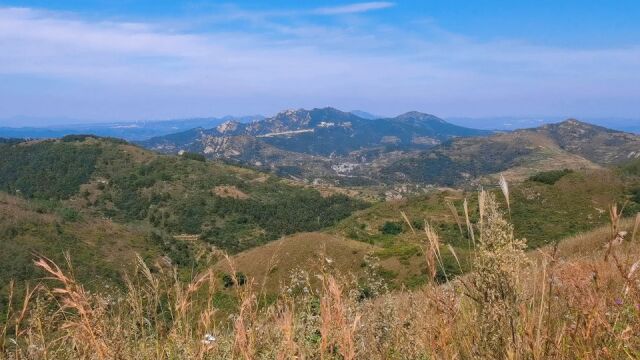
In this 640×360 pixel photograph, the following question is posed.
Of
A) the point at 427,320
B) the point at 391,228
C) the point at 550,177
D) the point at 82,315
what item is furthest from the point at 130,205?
the point at 427,320

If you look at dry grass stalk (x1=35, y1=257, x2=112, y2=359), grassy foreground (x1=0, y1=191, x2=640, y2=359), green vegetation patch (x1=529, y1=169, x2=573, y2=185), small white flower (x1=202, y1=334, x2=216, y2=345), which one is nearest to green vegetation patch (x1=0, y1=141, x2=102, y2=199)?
green vegetation patch (x1=529, y1=169, x2=573, y2=185)

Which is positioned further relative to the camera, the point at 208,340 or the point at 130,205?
the point at 130,205

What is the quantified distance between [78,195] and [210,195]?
2884 centimetres

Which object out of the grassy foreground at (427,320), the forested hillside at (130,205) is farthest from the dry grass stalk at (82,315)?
the forested hillside at (130,205)

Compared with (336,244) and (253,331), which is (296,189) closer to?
(336,244)

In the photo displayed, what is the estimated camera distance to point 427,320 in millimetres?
2471

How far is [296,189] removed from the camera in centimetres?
11169

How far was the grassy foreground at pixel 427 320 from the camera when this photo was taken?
6.47 feet

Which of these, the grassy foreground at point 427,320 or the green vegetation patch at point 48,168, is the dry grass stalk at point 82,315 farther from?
the green vegetation patch at point 48,168

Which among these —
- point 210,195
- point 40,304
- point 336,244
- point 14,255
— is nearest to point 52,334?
point 40,304

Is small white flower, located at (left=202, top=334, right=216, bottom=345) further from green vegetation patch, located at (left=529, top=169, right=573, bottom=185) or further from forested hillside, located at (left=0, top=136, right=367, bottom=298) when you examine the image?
green vegetation patch, located at (left=529, top=169, right=573, bottom=185)

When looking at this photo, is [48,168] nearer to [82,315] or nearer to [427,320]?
[82,315]

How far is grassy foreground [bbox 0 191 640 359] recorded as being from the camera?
77.6 inches

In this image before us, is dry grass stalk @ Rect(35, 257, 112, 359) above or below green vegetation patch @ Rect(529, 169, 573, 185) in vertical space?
above
